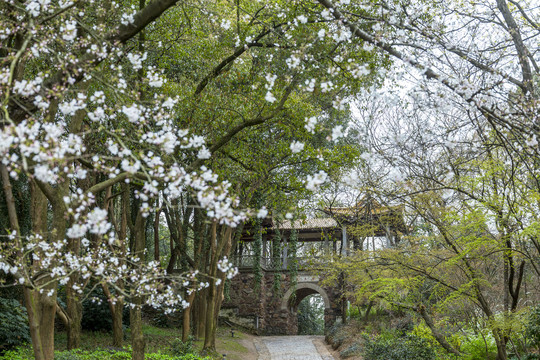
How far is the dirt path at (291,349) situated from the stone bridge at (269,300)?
2.32 meters

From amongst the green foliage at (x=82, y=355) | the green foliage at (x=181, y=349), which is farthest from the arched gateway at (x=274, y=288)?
the green foliage at (x=82, y=355)

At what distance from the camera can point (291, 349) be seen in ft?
53.0

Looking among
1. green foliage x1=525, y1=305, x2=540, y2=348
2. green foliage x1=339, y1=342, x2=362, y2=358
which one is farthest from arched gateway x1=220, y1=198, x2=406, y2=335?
green foliage x1=525, y1=305, x2=540, y2=348

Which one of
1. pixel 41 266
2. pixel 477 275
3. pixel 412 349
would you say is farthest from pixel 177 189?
pixel 412 349

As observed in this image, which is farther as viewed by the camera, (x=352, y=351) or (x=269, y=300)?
(x=269, y=300)

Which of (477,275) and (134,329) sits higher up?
(477,275)

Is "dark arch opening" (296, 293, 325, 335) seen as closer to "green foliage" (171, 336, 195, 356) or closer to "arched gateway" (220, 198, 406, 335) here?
"arched gateway" (220, 198, 406, 335)

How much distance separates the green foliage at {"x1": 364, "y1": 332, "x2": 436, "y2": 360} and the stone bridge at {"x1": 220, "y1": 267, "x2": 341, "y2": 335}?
11.8 metres

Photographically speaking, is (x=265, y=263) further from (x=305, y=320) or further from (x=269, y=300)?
(x=305, y=320)

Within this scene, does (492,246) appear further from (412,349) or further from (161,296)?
(161,296)

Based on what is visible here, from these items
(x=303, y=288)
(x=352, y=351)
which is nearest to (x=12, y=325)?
(x=352, y=351)

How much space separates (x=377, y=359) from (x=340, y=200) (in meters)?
9.54

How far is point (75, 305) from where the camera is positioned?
9.67 metres

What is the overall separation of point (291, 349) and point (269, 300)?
7.14 m
